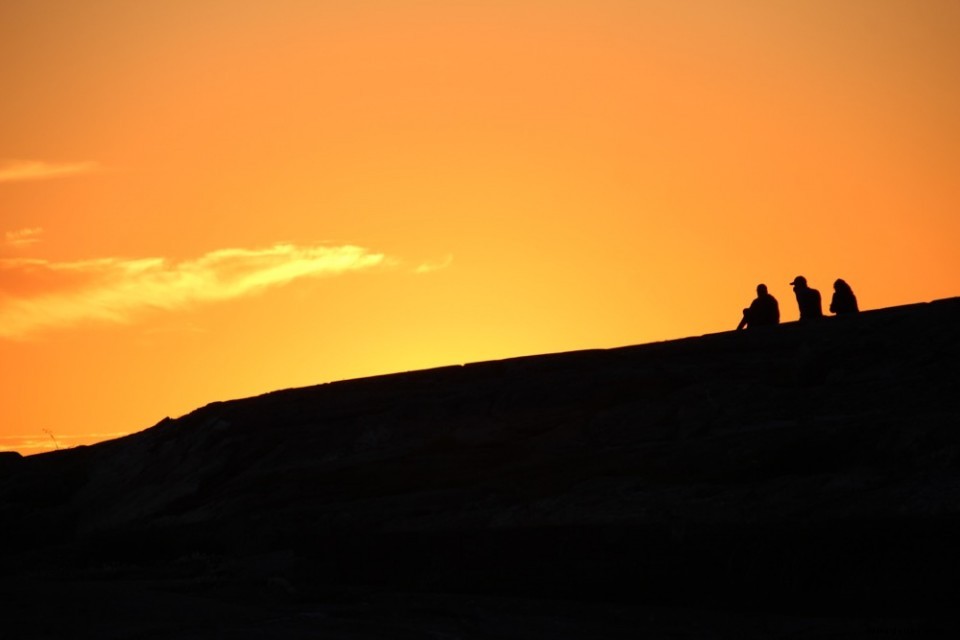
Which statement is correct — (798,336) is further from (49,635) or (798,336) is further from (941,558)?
(49,635)

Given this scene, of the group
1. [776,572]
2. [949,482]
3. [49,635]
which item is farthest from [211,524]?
[949,482]

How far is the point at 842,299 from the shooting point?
875 inches

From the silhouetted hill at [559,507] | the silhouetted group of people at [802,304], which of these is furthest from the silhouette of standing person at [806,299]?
the silhouetted hill at [559,507]

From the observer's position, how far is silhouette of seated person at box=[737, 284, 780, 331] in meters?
23.3

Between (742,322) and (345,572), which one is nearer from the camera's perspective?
(345,572)

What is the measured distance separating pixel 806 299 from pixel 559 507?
963 cm

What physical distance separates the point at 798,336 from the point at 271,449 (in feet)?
30.3

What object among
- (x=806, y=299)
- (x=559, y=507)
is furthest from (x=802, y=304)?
(x=559, y=507)

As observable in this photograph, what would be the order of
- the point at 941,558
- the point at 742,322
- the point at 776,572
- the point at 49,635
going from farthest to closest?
the point at 742,322 < the point at 776,572 < the point at 941,558 < the point at 49,635

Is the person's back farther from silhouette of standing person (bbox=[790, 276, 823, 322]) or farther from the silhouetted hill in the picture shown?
the silhouetted hill

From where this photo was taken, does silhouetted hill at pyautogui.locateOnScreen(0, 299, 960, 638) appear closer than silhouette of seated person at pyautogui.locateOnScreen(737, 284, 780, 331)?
Yes

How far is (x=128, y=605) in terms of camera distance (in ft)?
42.0

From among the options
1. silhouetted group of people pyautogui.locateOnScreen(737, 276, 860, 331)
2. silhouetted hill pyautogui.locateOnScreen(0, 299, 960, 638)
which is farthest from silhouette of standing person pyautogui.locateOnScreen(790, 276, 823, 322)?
silhouetted hill pyautogui.locateOnScreen(0, 299, 960, 638)

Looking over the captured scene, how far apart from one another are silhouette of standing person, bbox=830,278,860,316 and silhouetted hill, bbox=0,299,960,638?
127 inches
